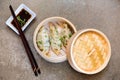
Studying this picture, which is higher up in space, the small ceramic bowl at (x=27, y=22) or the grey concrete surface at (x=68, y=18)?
the small ceramic bowl at (x=27, y=22)

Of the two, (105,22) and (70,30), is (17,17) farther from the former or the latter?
(105,22)

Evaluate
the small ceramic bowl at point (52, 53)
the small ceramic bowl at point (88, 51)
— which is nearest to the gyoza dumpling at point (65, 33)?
the small ceramic bowl at point (52, 53)

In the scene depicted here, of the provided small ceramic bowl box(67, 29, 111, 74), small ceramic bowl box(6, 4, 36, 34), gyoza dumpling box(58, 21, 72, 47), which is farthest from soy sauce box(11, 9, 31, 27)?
small ceramic bowl box(67, 29, 111, 74)

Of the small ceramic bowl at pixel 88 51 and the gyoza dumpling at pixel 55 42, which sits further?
the gyoza dumpling at pixel 55 42

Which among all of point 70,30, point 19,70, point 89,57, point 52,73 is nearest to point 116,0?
point 70,30

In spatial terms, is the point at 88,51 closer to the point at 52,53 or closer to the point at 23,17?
the point at 52,53

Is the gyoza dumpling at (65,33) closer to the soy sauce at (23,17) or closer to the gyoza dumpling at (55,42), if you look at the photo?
the gyoza dumpling at (55,42)
